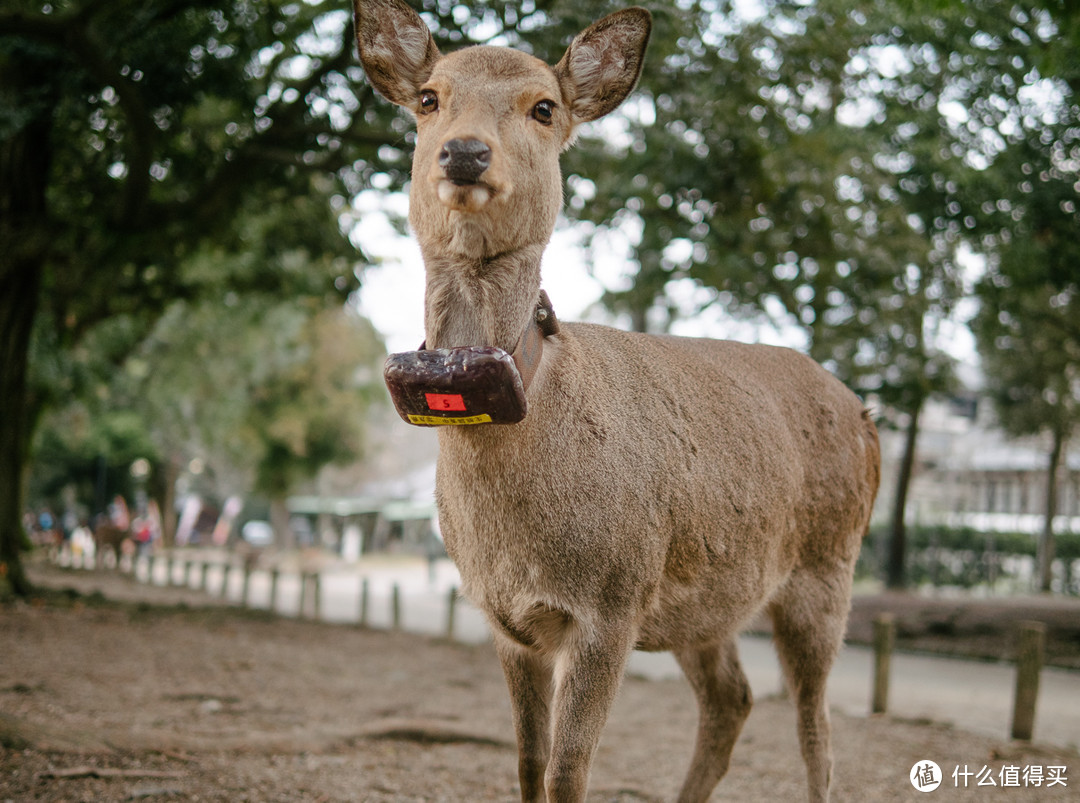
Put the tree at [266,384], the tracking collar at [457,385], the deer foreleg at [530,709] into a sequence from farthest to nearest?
1. the tree at [266,384]
2. the deer foreleg at [530,709]
3. the tracking collar at [457,385]

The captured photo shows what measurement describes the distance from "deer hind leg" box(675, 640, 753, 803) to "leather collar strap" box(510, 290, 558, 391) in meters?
2.08

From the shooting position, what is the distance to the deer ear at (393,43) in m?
3.37

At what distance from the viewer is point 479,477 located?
10.3 feet

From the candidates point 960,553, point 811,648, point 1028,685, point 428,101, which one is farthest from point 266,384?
point 428,101

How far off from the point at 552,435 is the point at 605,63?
4.66 ft

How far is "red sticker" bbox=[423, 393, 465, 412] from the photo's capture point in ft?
9.22

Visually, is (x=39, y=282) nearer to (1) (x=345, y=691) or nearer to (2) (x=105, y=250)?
(2) (x=105, y=250)

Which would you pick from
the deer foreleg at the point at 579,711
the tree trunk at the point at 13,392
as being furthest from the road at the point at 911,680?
the tree trunk at the point at 13,392

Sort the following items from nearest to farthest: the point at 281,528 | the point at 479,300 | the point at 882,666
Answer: the point at 479,300 → the point at 882,666 → the point at 281,528

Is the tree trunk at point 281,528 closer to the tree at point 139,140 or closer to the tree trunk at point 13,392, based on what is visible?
the tree at point 139,140

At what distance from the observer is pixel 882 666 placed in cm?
934

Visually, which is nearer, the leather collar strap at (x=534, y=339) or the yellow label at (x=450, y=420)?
the yellow label at (x=450, y=420)

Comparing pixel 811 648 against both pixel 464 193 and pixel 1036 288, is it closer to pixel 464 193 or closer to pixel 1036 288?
pixel 464 193

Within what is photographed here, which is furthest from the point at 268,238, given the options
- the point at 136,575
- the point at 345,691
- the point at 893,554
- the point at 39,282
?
the point at 893,554
